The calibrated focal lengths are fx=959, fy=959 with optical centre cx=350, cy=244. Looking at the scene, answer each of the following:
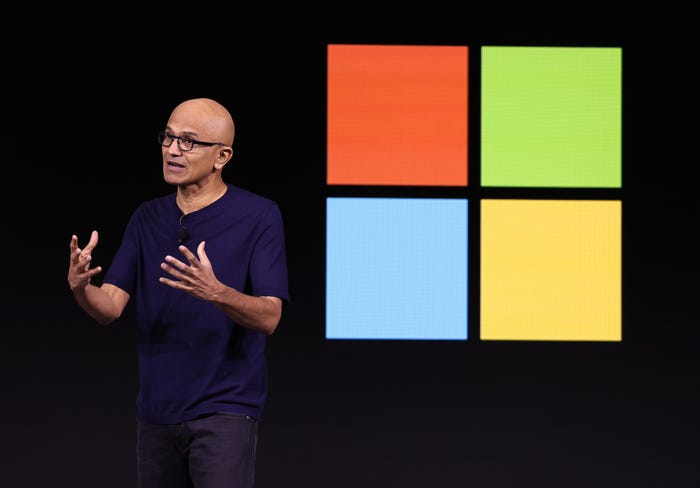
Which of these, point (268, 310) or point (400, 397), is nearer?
point (268, 310)

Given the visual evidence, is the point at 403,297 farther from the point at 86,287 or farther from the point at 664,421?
the point at 86,287

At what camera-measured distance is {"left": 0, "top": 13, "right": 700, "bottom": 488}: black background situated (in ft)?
12.4

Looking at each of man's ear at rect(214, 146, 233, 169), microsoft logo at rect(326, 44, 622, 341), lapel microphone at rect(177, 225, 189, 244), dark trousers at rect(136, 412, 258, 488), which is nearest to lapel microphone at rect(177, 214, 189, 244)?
lapel microphone at rect(177, 225, 189, 244)

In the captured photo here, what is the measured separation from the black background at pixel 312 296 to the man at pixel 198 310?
158 centimetres

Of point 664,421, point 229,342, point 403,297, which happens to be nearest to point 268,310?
point 229,342

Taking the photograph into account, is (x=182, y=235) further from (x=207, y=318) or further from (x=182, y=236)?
(x=207, y=318)

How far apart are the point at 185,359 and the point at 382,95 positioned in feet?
6.42

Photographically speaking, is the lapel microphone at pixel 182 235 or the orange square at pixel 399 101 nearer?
the lapel microphone at pixel 182 235

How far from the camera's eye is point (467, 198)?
379 cm

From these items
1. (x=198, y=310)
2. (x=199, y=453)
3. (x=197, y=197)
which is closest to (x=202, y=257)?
(x=198, y=310)

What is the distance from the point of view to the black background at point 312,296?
379cm

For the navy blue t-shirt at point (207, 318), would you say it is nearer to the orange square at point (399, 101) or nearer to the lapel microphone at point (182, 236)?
the lapel microphone at point (182, 236)

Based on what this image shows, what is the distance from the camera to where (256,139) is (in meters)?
3.81

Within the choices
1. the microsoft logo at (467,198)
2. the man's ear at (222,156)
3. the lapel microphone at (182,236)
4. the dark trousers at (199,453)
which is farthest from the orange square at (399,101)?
the dark trousers at (199,453)
